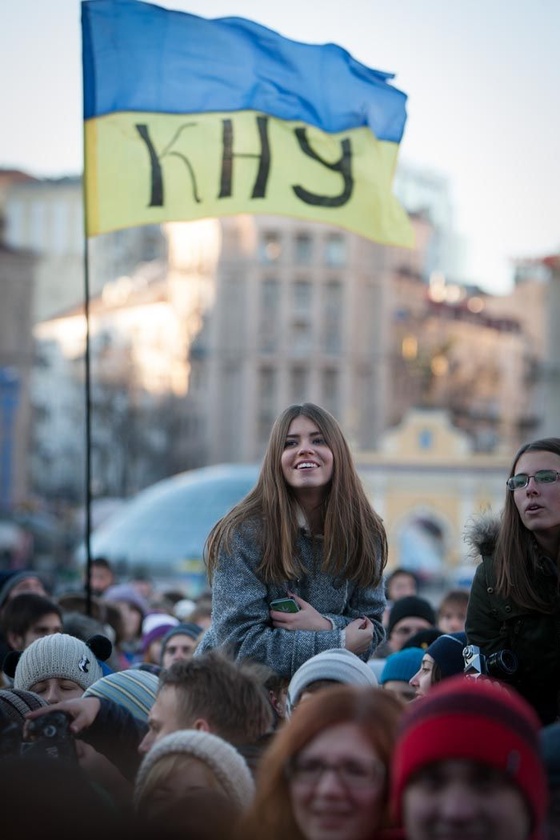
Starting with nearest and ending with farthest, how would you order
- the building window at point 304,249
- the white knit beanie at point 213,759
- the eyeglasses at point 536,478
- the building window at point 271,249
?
the white knit beanie at point 213,759
the eyeglasses at point 536,478
the building window at point 271,249
the building window at point 304,249

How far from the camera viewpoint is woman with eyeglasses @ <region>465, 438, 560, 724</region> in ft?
18.6

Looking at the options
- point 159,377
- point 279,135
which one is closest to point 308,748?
point 279,135

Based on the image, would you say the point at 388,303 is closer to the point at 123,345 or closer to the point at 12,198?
the point at 123,345

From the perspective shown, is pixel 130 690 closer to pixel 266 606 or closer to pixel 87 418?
pixel 266 606

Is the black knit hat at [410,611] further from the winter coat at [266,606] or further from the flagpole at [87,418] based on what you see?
the winter coat at [266,606]

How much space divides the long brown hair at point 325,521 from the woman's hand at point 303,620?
4.9 inches

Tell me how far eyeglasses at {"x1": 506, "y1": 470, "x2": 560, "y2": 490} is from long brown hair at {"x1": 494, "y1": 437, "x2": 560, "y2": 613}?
35 mm

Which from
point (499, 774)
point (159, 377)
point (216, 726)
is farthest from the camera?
point (159, 377)

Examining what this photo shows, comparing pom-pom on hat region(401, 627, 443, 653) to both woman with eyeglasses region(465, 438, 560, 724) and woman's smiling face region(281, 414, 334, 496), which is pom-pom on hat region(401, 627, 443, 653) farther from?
woman with eyeglasses region(465, 438, 560, 724)

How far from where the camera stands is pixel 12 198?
13675 centimetres

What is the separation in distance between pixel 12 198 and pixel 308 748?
135 m

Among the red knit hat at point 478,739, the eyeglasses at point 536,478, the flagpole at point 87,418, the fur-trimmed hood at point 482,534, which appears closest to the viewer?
the red knit hat at point 478,739

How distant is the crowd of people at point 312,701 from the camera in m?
3.67

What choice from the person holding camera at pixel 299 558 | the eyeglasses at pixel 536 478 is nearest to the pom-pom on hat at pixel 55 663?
the person holding camera at pixel 299 558
